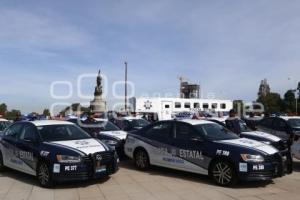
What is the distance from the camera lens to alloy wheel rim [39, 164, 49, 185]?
8.55 meters

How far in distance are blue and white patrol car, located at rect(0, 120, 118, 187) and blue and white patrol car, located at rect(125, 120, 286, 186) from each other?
65.2 inches

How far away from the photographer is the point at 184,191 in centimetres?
825

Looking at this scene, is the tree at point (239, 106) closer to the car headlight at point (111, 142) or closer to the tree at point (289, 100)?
the tree at point (289, 100)

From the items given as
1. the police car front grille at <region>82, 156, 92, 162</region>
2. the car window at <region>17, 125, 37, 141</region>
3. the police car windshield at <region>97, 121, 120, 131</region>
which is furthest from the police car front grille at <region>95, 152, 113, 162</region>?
the police car windshield at <region>97, 121, 120, 131</region>

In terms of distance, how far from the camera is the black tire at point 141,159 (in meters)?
10.8

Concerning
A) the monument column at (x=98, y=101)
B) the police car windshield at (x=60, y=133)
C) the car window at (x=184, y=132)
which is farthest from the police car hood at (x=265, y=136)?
the monument column at (x=98, y=101)

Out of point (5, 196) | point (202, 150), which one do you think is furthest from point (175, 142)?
point (5, 196)

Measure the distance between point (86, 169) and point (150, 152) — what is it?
8.75 ft

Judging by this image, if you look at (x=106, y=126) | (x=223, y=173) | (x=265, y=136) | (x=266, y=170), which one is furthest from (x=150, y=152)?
(x=265, y=136)

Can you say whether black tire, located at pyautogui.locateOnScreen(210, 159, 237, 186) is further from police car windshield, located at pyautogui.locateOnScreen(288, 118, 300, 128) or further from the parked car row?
police car windshield, located at pyautogui.locateOnScreen(288, 118, 300, 128)

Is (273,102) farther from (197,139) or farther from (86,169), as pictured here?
(86,169)

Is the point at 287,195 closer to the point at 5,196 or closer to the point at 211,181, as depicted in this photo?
the point at 211,181

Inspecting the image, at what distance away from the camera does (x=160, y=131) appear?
10.7 meters

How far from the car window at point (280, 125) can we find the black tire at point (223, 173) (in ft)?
22.5
